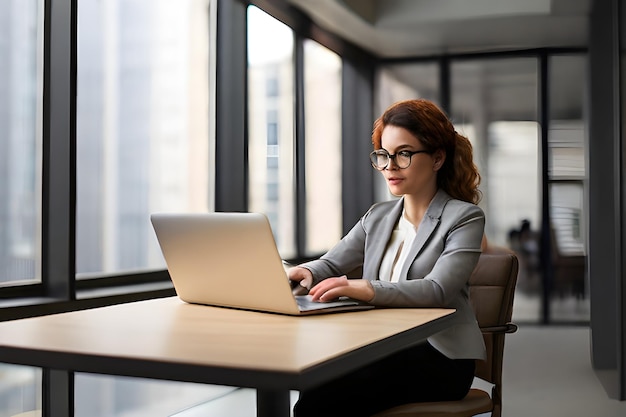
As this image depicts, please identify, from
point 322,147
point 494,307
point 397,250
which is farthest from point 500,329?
point 322,147

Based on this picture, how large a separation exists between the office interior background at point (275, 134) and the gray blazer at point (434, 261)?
112 cm

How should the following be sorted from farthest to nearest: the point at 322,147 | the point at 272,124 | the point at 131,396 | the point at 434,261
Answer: the point at 322,147
the point at 272,124
the point at 131,396
the point at 434,261

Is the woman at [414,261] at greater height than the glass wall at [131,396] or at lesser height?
greater

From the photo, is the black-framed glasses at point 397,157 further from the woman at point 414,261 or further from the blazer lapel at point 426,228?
the blazer lapel at point 426,228

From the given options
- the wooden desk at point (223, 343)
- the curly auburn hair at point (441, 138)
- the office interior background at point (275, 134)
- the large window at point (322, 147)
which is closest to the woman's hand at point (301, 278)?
the wooden desk at point (223, 343)

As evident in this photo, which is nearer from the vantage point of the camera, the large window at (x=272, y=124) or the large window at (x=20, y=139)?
the large window at (x=20, y=139)

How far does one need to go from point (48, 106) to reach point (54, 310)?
0.74 meters

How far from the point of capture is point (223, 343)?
129 cm

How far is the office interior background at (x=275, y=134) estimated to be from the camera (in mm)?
2807

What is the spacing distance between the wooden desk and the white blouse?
0.34 meters

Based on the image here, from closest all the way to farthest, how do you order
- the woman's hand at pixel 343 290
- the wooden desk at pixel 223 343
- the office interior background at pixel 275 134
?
the wooden desk at pixel 223 343 < the woman's hand at pixel 343 290 < the office interior background at pixel 275 134

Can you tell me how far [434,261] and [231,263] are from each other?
56cm

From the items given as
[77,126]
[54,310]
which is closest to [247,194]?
[77,126]

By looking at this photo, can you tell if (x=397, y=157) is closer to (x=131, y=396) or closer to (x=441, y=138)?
(x=441, y=138)
